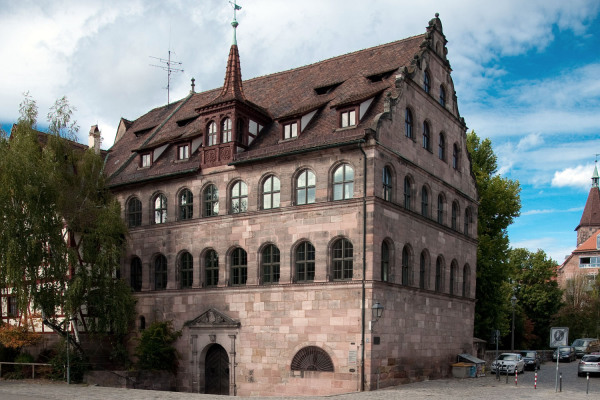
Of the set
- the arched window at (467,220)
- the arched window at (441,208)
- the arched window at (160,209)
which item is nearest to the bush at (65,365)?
the arched window at (160,209)

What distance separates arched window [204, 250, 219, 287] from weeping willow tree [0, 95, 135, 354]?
3.76 meters

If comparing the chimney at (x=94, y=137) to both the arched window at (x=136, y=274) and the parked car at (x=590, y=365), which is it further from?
the parked car at (x=590, y=365)

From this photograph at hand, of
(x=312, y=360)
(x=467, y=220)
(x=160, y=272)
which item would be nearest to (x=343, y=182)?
(x=312, y=360)

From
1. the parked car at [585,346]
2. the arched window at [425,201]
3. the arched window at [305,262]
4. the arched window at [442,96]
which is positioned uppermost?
the arched window at [442,96]

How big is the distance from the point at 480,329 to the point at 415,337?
17.3 meters

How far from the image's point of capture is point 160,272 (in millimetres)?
33750

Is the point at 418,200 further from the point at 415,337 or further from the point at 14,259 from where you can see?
the point at 14,259

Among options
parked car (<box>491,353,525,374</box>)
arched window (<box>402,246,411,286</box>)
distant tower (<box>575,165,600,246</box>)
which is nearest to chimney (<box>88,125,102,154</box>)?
arched window (<box>402,246,411,286</box>)

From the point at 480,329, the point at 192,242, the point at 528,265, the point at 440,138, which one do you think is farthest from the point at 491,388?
the point at 528,265

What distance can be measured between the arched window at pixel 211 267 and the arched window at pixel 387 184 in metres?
8.70

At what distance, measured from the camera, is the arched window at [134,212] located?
115 feet

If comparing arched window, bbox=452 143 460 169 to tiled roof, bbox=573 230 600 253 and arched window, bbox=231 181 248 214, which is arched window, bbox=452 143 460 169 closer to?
arched window, bbox=231 181 248 214

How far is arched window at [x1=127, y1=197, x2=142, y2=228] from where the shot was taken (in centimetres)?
3491

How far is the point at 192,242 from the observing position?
1266 inches
